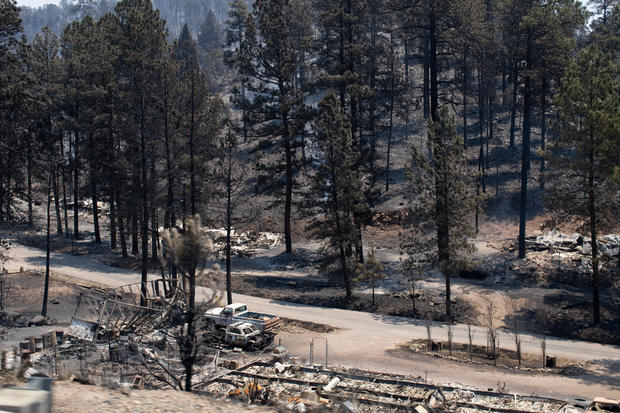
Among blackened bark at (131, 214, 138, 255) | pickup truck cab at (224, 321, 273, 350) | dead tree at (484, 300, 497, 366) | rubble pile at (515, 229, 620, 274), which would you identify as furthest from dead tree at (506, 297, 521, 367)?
blackened bark at (131, 214, 138, 255)

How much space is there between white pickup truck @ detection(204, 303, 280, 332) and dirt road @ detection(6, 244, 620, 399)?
105cm

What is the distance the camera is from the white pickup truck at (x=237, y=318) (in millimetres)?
24953

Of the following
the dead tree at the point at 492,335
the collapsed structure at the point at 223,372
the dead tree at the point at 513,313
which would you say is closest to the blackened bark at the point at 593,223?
the dead tree at the point at 513,313

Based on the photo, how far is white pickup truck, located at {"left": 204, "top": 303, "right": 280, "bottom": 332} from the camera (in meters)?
25.0

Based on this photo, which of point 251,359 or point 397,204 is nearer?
Answer: point 251,359

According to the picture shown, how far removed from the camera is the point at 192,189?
31641mm

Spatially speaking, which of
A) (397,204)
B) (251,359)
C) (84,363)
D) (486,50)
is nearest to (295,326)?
(251,359)

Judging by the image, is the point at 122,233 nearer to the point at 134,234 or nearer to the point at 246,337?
the point at 134,234

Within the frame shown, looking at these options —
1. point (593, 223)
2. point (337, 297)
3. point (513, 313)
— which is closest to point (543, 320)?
point (513, 313)

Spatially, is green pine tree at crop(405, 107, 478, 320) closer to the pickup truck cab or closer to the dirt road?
the dirt road

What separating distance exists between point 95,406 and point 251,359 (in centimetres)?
1391

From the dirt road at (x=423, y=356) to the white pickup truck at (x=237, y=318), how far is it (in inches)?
41.4

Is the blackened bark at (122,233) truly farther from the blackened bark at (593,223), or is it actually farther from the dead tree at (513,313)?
the blackened bark at (593,223)

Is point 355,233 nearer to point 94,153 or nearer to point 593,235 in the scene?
point 593,235
